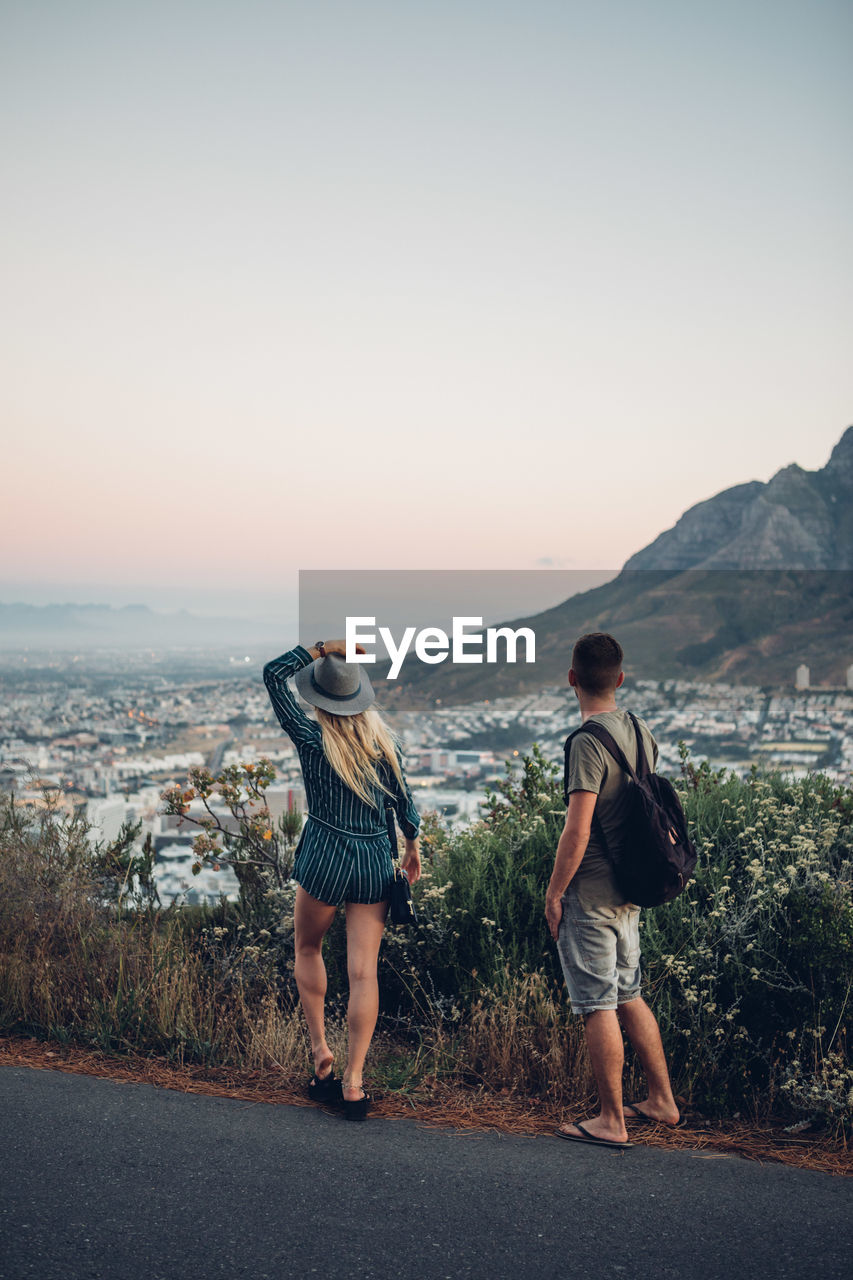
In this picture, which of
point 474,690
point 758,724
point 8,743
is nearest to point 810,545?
point 474,690

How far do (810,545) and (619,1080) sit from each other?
4693 cm

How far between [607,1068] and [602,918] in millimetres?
571

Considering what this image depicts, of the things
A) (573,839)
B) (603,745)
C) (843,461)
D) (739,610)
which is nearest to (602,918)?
(573,839)

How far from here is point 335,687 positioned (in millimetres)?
4348

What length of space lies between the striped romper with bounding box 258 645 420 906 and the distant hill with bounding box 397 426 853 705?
62.5 feet

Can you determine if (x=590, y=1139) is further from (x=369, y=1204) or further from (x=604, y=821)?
(x=604, y=821)

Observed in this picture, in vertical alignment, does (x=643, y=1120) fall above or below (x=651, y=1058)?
below

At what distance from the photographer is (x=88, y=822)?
6.55 metres

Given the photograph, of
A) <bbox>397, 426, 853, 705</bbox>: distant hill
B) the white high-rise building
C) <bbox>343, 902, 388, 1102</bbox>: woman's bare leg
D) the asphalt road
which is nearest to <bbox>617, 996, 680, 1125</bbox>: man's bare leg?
the asphalt road

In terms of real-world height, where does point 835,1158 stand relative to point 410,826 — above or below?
below

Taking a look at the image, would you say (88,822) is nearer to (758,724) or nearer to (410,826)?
(410,826)

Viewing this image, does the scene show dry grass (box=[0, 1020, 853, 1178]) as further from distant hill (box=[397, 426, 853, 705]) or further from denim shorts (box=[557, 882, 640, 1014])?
distant hill (box=[397, 426, 853, 705])

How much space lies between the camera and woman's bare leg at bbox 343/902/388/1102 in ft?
13.6

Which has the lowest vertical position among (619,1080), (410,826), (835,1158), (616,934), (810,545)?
(835,1158)
